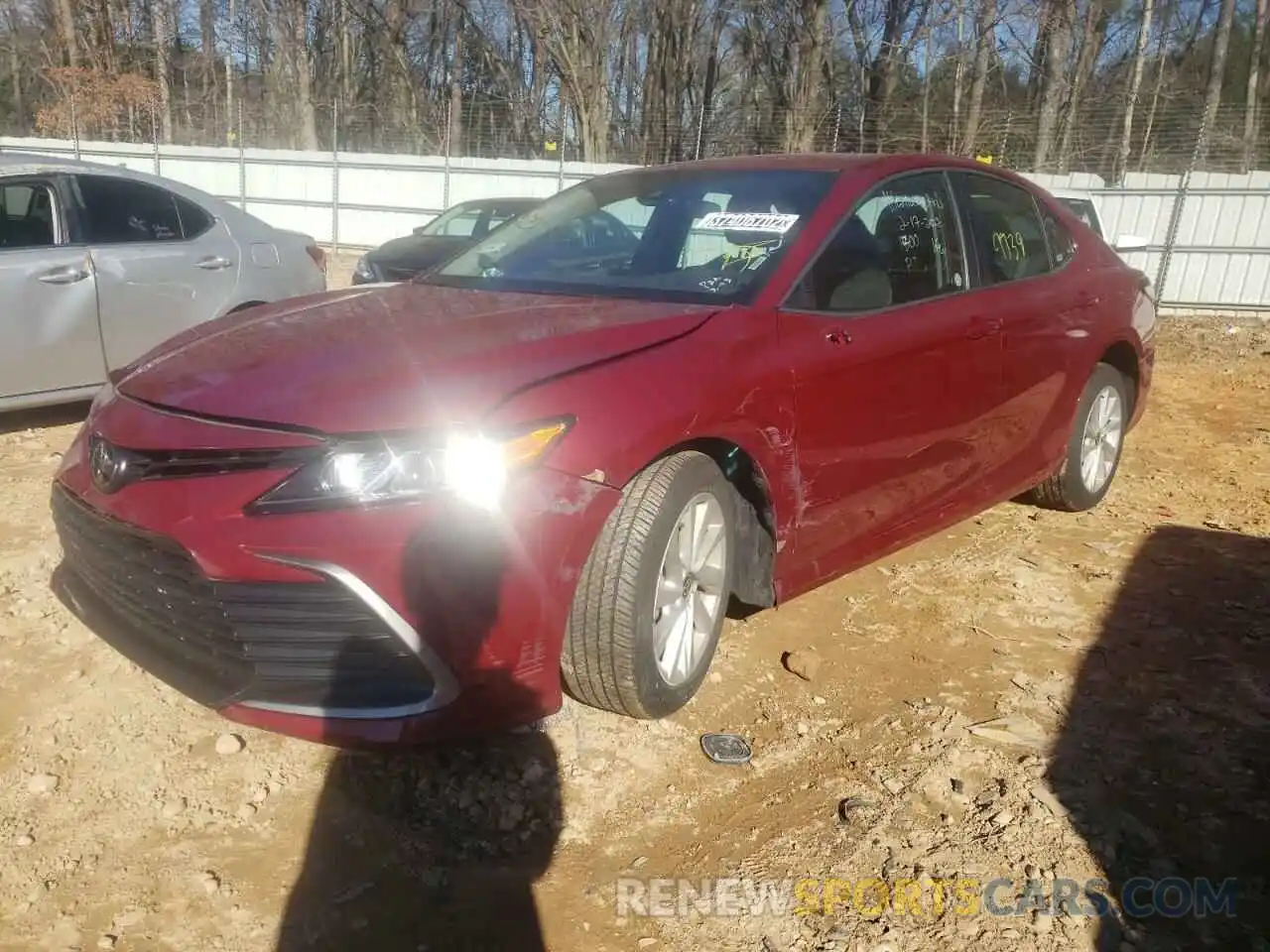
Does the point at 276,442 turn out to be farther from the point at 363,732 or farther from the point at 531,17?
the point at 531,17

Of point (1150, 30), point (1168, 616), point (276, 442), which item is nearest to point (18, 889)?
point (276, 442)

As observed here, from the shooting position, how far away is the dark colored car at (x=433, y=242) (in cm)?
988

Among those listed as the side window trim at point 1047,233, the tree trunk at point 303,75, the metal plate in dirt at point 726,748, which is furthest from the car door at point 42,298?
the tree trunk at point 303,75

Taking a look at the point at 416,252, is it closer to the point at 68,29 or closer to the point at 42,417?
the point at 42,417

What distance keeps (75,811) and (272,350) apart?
1199 mm

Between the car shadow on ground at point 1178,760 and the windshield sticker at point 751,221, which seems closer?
the car shadow on ground at point 1178,760

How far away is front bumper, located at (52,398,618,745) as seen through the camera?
2146 millimetres

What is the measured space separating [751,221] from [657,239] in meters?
0.36

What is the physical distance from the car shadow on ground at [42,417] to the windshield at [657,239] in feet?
10.4

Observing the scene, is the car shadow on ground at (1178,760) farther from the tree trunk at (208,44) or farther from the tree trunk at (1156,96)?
the tree trunk at (208,44)

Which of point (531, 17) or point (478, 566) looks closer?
point (478, 566)

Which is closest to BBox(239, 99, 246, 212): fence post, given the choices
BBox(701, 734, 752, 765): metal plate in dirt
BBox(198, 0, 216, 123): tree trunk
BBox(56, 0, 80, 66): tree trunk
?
BBox(56, 0, 80, 66): tree trunk

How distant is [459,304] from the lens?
307cm

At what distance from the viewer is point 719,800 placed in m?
2.53
